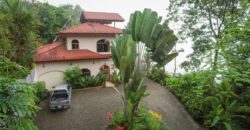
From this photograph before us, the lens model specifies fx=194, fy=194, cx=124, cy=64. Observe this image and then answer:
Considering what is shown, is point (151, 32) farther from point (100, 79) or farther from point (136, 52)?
point (100, 79)

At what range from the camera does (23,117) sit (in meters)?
2.87

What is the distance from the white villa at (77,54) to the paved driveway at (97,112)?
2660 mm

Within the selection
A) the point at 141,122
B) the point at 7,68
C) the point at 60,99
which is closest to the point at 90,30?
the point at 60,99

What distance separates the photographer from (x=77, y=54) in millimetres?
16984

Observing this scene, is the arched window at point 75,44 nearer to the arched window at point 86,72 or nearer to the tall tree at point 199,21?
the arched window at point 86,72

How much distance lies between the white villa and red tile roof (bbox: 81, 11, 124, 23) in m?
2.64

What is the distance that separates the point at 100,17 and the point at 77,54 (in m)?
7.44

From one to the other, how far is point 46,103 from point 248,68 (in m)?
12.3

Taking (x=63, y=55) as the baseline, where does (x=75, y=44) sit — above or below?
above

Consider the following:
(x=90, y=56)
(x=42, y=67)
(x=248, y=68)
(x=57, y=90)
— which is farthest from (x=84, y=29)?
(x=248, y=68)

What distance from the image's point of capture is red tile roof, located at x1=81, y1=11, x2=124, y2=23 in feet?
72.1

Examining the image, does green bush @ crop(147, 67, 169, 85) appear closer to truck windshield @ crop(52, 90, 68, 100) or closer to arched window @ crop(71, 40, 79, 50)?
arched window @ crop(71, 40, 79, 50)

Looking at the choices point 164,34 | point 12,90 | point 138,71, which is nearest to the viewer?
point 12,90

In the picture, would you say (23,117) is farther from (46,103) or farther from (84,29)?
(84,29)
